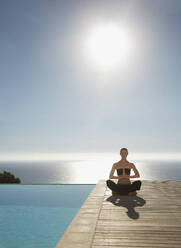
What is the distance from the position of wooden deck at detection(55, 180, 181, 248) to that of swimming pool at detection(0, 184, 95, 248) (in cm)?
210

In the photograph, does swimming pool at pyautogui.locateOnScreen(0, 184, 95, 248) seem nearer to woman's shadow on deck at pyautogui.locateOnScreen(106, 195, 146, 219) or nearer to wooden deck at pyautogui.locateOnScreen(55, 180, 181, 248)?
woman's shadow on deck at pyautogui.locateOnScreen(106, 195, 146, 219)

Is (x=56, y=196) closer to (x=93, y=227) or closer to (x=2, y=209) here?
(x=2, y=209)

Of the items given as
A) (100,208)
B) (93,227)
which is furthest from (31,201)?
(93,227)

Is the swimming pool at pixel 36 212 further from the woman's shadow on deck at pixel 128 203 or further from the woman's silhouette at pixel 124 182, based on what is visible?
the woman's silhouette at pixel 124 182

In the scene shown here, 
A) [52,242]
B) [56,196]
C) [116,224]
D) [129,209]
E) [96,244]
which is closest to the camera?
[96,244]

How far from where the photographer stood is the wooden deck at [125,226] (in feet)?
8.44

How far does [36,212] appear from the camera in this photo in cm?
751

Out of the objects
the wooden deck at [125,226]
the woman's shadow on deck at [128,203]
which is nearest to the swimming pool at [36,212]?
the woman's shadow on deck at [128,203]

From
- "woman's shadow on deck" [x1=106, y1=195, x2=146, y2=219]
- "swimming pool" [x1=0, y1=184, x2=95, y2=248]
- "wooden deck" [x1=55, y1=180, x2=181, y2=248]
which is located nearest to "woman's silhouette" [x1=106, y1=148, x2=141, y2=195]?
"woman's shadow on deck" [x1=106, y1=195, x2=146, y2=219]

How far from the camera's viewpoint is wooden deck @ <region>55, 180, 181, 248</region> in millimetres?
2572

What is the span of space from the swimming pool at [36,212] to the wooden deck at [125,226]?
2.10 meters

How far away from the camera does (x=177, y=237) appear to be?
2.75 m

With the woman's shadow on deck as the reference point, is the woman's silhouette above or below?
above

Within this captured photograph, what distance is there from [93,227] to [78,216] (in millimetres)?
658
